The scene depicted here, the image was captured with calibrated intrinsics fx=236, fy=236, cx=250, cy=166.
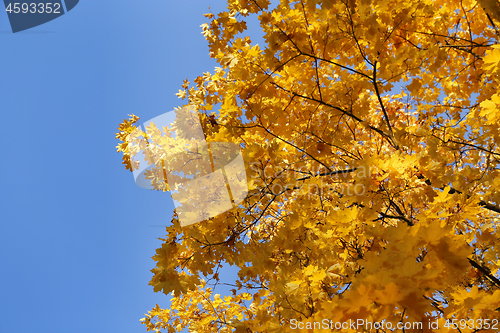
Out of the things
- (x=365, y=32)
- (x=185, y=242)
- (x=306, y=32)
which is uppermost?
(x=306, y=32)

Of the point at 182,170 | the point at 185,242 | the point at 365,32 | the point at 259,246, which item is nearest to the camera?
the point at 365,32

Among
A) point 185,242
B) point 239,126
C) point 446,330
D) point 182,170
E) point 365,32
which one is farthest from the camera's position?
point 182,170

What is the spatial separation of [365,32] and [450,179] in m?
1.65

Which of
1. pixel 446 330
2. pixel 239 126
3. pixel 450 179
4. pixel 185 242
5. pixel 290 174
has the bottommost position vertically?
pixel 446 330

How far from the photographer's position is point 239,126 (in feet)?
7.64

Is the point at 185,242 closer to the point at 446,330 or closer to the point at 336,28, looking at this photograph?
the point at 446,330

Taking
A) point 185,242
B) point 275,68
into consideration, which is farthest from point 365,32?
point 185,242

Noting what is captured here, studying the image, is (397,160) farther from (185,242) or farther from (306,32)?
(185,242)

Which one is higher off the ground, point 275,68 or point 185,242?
point 275,68

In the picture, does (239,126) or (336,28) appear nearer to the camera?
(336,28)

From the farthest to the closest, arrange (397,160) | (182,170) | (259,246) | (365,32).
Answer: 1. (182,170)
2. (259,246)
3. (365,32)
4. (397,160)

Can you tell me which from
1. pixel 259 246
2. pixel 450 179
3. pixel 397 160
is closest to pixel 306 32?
pixel 397 160

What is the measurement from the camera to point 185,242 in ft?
8.39

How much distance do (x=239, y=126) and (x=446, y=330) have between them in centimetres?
197
